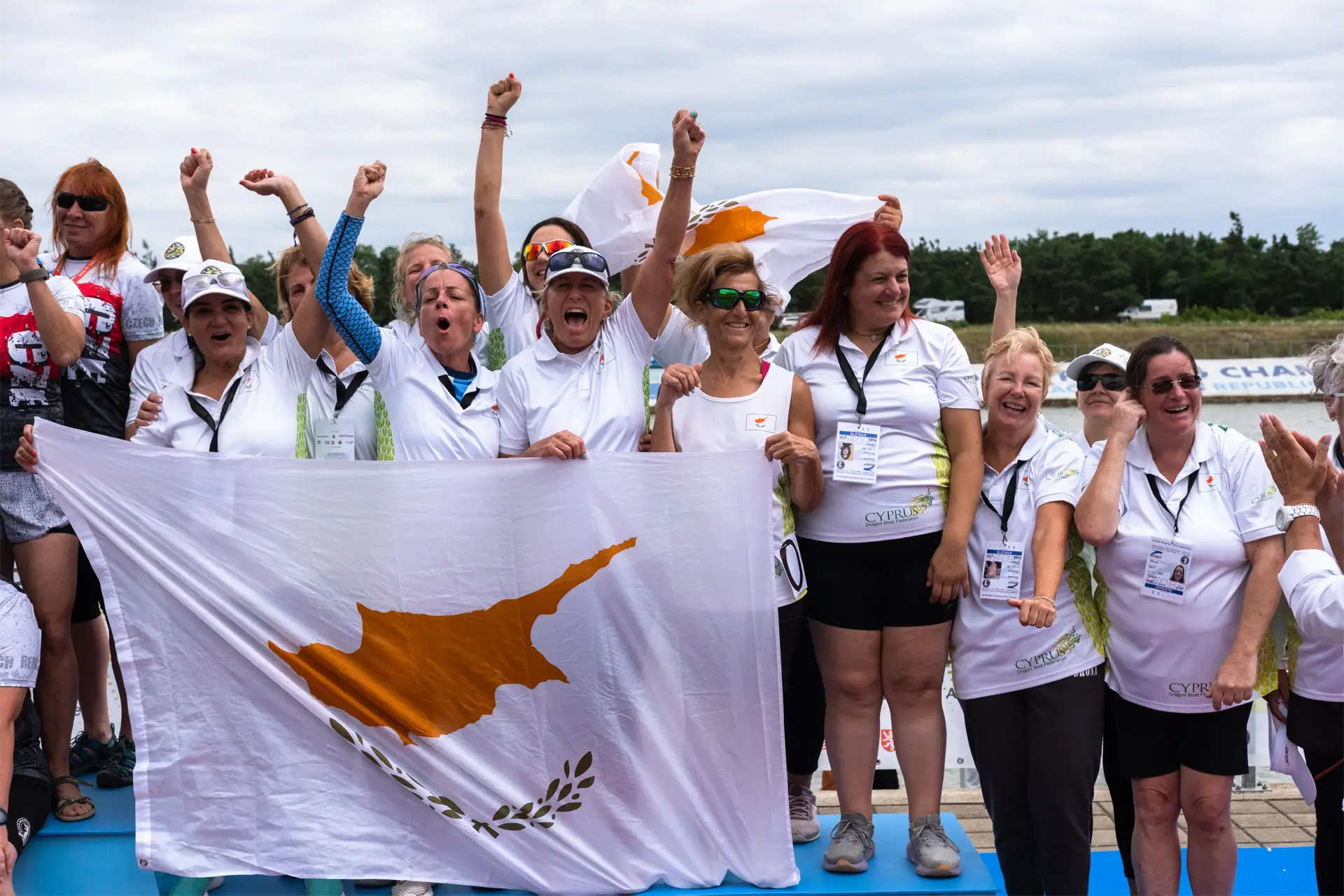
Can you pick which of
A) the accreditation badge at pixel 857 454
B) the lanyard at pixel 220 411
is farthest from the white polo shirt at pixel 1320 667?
the lanyard at pixel 220 411

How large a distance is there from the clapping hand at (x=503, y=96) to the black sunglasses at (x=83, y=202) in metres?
1.52

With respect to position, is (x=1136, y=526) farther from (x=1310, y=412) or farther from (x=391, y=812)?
(x=1310, y=412)

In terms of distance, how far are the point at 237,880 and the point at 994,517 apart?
285cm

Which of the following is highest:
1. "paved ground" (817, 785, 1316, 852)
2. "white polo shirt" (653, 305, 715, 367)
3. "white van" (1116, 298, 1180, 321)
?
"white van" (1116, 298, 1180, 321)

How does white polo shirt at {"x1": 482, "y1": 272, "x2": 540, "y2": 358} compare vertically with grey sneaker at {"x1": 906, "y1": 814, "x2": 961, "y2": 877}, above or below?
above

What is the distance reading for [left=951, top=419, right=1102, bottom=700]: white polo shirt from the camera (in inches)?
150

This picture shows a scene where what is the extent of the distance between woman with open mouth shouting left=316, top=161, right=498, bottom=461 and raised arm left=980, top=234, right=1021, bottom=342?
1.85m

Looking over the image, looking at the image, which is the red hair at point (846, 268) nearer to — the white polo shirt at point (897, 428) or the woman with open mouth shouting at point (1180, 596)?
the white polo shirt at point (897, 428)

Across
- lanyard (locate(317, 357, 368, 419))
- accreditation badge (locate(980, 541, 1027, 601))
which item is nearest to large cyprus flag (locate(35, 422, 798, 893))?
lanyard (locate(317, 357, 368, 419))

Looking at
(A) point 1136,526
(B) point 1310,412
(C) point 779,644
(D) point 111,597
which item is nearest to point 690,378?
(C) point 779,644

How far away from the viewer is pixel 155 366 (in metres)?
4.20

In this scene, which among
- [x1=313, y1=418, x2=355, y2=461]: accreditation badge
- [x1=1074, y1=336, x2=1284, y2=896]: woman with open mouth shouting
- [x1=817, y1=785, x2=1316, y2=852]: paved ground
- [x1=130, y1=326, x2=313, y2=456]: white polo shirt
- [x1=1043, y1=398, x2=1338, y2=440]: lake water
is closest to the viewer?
[x1=1074, y1=336, x2=1284, y2=896]: woman with open mouth shouting

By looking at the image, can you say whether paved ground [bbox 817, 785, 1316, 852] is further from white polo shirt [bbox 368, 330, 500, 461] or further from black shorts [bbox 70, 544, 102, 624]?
black shorts [bbox 70, 544, 102, 624]

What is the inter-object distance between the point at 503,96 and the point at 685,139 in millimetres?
856
